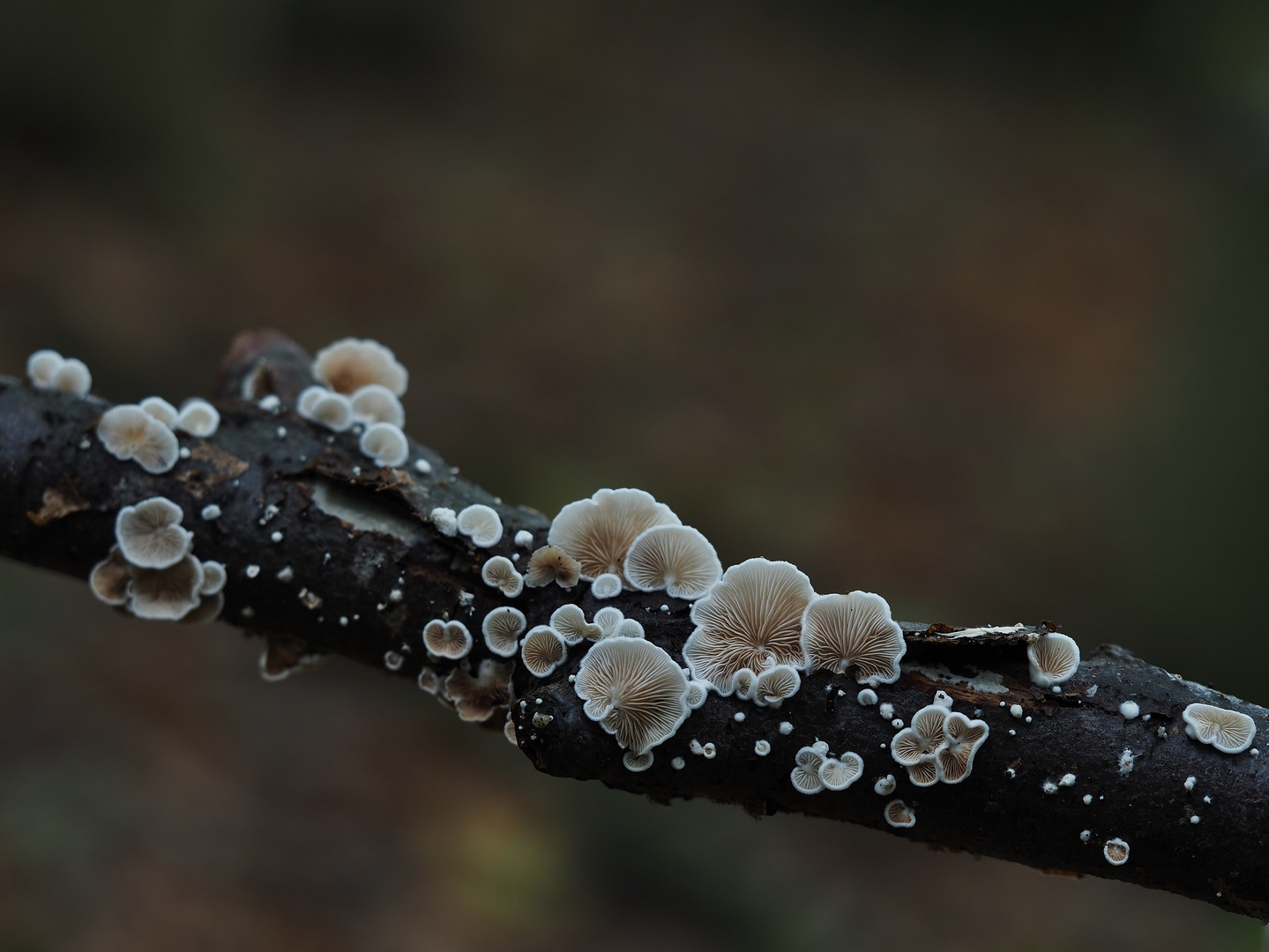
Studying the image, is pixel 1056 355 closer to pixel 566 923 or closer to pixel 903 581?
pixel 903 581

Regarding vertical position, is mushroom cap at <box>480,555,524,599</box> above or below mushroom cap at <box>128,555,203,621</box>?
above

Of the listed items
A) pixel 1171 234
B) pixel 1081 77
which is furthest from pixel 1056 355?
pixel 1081 77

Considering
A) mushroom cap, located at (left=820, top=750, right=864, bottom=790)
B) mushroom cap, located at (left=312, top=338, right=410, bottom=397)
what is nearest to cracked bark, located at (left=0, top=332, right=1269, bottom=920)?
mushroom cap, located at (left=820, top=750, right=864, bottom=790)

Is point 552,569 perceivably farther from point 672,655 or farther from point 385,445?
Result: point 385,445

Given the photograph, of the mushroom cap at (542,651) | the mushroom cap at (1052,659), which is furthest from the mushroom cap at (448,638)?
the mushroom cap at (1052,659)

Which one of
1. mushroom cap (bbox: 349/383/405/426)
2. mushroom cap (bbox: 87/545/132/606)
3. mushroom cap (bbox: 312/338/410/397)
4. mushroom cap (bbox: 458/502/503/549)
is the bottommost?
mushroom cap (bbox: 87/545/132/606)

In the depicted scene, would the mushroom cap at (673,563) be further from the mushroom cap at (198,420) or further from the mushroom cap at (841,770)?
the mushroom cap at (198,420)

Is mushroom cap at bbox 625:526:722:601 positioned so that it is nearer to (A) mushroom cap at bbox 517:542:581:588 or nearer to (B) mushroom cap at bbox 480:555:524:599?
(A) mushroom cap at bbox 517:542:581:588
